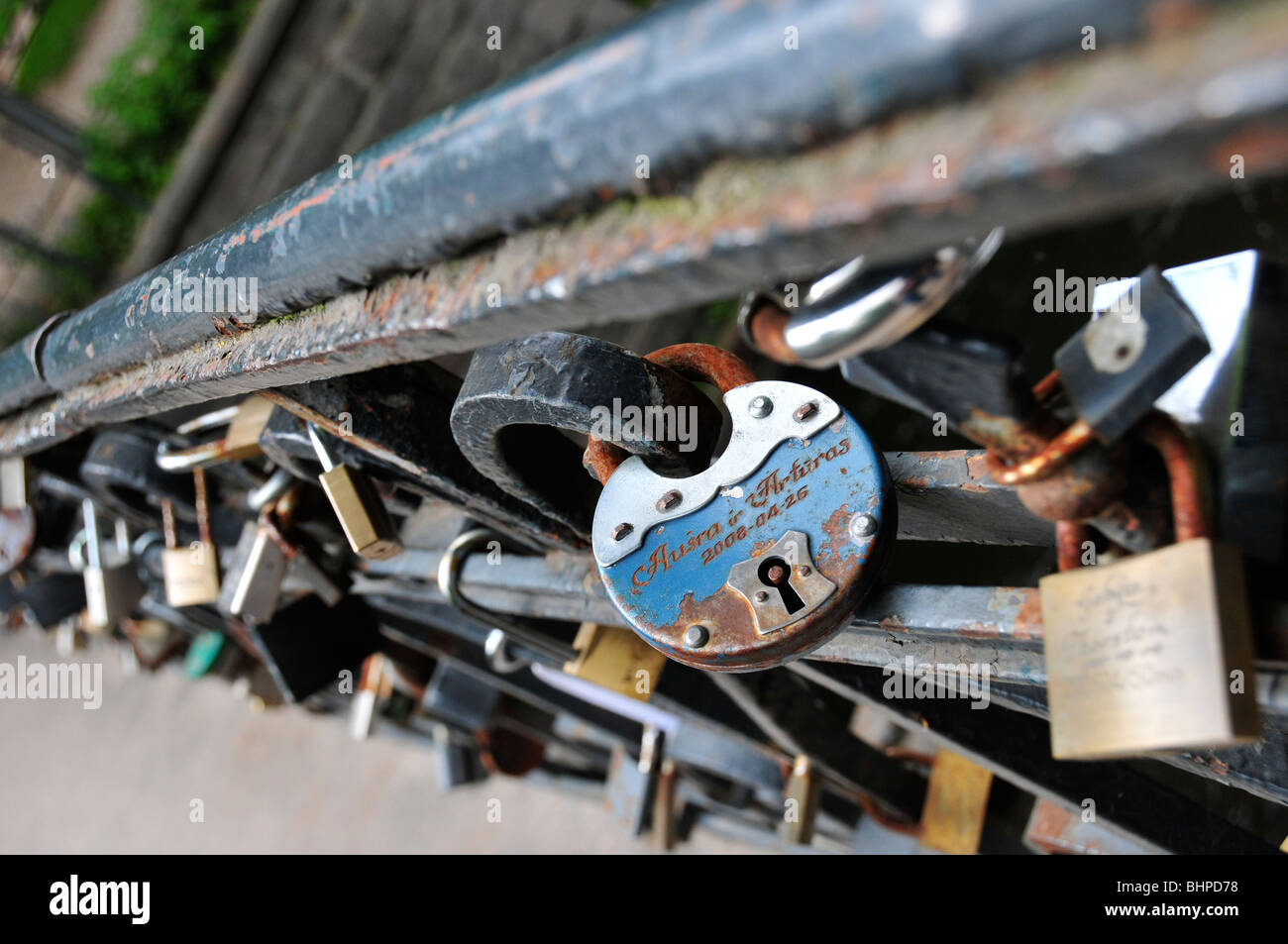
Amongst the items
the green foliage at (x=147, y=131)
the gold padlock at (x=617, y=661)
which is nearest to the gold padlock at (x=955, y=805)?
the gold padlock at (x=617, y=661)

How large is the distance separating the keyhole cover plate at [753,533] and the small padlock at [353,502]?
43 centimetres

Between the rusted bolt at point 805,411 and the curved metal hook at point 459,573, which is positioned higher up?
the rusted bolt at point 805,411

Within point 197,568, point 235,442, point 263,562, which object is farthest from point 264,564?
point 197,568

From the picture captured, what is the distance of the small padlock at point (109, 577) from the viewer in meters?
2.20

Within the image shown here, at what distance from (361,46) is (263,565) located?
3.28 m

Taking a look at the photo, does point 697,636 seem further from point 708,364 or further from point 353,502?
point 353,502

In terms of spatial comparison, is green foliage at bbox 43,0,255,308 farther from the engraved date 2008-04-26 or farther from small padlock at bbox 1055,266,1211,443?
small padlock at bbox 1055,266,1211,443

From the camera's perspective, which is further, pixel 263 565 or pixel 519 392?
pixel 263 565

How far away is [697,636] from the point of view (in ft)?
2.35

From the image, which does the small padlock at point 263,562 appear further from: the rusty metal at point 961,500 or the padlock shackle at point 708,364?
the rusty metal at point 961,500

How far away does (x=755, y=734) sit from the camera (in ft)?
5.45

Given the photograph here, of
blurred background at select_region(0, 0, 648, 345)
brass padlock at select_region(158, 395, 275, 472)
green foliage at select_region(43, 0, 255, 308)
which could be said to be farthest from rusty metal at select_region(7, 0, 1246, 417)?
green foliage at select_region(43, 0, 255, 308)

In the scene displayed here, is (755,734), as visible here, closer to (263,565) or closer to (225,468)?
(263,565)
